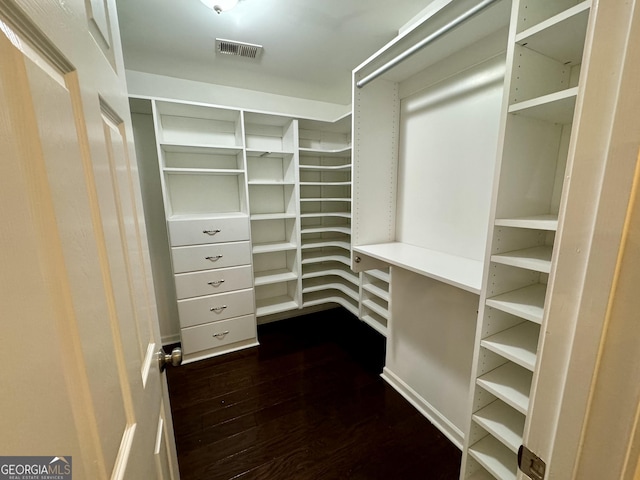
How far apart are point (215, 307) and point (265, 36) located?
2.16m

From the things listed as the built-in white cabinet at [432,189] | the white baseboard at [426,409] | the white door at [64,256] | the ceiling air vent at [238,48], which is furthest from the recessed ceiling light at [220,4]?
the white baseboard at [426,409]

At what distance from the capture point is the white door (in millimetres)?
228

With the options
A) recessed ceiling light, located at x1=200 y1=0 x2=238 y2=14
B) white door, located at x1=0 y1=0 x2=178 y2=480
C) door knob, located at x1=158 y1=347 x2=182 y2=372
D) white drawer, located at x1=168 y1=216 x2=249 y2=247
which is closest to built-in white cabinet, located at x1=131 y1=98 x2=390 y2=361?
white drawer, located at x1=168 y1=216 x2=249 y2=247

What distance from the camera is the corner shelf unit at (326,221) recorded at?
285cm

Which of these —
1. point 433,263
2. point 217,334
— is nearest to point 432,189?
point 433,263

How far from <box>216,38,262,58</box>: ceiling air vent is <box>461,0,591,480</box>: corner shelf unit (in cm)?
167

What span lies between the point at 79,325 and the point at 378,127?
70.2 inches

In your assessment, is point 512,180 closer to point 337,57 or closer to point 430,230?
point 430,230

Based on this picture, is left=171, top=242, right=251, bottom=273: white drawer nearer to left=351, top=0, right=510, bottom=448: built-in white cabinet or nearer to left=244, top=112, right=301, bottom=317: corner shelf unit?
left=244, top=112, right=301, bottom=317: corner shelf unit

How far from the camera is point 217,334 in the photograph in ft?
7.79

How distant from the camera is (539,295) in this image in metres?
1.02

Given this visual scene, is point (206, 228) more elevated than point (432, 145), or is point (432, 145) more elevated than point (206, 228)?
point (432, 145)

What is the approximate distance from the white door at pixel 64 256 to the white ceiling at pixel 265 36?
1308 millimetres

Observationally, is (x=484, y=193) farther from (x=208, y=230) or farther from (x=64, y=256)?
(x=208, y=230)
